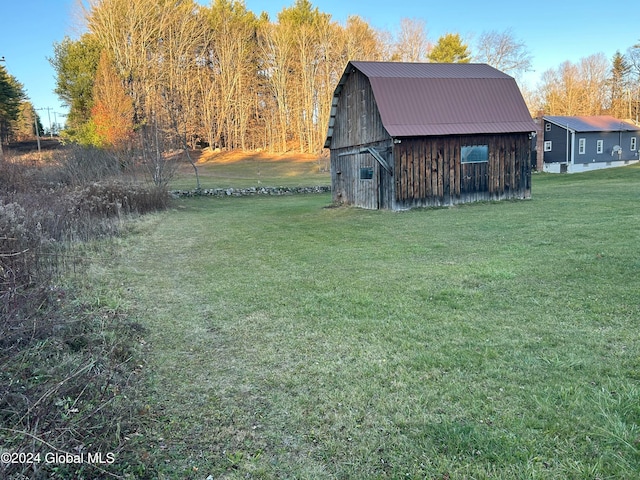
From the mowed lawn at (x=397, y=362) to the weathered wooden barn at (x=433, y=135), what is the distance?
26.8ft

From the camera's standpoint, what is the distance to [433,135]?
1577 centimetres

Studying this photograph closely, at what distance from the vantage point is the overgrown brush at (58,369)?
2229 millimetres

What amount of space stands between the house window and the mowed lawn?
29.1 feet

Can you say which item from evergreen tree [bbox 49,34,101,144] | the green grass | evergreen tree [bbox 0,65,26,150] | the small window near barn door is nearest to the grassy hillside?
the green grass

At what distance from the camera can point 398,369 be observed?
11.3 feet

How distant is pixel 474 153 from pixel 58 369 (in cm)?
1612

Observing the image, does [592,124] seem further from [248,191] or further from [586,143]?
[248,191]

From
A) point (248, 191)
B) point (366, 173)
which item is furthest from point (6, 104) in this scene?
point (366, 173)

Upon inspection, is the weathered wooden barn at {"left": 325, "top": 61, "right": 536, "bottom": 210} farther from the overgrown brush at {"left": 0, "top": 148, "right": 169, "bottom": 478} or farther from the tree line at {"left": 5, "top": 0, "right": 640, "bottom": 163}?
the tree line at {"left": 5, "top": 0, "right": 640, "bottom": 163}

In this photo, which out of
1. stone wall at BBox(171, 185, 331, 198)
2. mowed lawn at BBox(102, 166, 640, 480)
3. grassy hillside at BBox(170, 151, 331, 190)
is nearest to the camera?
mowed lawn at BBox(102, 166, 640, 480)

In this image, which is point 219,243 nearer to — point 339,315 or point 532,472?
point 339,315

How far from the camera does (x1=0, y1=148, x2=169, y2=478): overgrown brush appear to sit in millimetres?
2229

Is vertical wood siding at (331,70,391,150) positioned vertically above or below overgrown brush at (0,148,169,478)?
above

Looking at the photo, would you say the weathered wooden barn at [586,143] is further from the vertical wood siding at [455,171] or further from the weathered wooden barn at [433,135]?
the vertical wood siding at [455,171]
